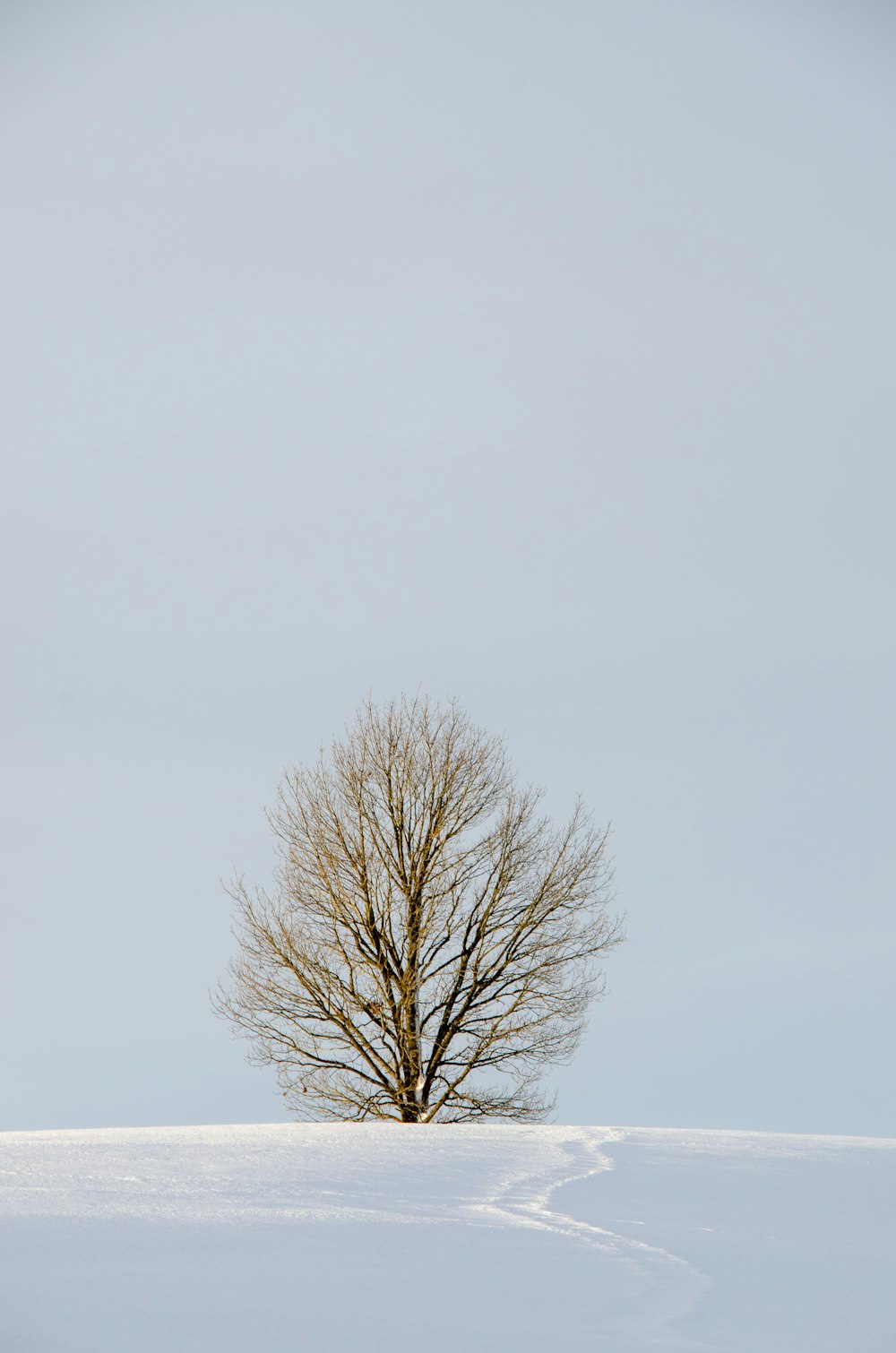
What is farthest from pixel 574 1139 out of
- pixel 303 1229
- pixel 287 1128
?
pixel 303 1229

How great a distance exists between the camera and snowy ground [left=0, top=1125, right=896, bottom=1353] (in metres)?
3.54

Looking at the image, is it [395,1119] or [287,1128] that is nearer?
[287,1128]

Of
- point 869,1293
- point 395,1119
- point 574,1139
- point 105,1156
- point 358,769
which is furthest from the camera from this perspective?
point 358,769

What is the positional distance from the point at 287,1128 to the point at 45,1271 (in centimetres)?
598

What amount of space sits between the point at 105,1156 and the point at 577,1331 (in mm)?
4255

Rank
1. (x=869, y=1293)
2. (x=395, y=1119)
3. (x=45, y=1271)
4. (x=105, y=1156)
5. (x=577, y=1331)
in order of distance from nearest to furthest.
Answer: (x=577, y=1331), (x=45, y=1271), (x=869, y=1293), (x=105, y=1156), (x=395, y=1119)

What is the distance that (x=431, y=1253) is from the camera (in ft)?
14.6

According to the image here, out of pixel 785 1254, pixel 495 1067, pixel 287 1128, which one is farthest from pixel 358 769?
pixel 785 1254

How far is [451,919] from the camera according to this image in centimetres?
1769

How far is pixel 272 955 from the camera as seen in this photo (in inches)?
698

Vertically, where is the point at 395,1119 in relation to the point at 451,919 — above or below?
below

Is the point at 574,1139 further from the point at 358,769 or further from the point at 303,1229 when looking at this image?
the point at 358,769

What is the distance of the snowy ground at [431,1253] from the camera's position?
354 cm

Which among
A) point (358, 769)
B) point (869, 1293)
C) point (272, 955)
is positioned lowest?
point (869, 1293)
